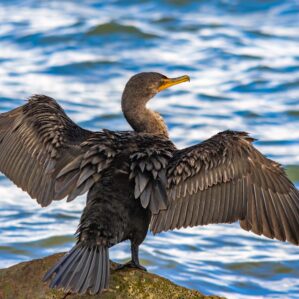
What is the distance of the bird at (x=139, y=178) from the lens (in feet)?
23.4

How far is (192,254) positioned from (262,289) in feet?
3.45

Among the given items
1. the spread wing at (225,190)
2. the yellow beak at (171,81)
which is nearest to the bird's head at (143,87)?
the yellow beak at (171,81)

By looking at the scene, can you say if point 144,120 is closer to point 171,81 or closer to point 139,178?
point 171,81

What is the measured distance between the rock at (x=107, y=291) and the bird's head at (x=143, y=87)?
193cm

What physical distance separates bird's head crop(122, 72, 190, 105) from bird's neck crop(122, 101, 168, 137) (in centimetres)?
6

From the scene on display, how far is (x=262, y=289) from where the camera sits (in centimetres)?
1030

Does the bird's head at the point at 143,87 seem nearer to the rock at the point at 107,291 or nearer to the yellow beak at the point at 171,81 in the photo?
the yellow beak at the point at 171,81

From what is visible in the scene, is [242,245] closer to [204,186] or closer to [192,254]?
[192,254]

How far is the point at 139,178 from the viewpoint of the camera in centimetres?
720

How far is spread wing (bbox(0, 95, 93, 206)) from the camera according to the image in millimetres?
7746

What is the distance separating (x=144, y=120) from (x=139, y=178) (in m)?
1.25

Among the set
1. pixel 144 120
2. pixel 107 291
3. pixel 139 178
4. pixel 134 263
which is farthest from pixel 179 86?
pixel 107 291

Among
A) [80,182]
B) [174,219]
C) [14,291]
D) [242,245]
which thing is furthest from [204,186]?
[242,245]

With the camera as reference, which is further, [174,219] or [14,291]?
[174,219]
